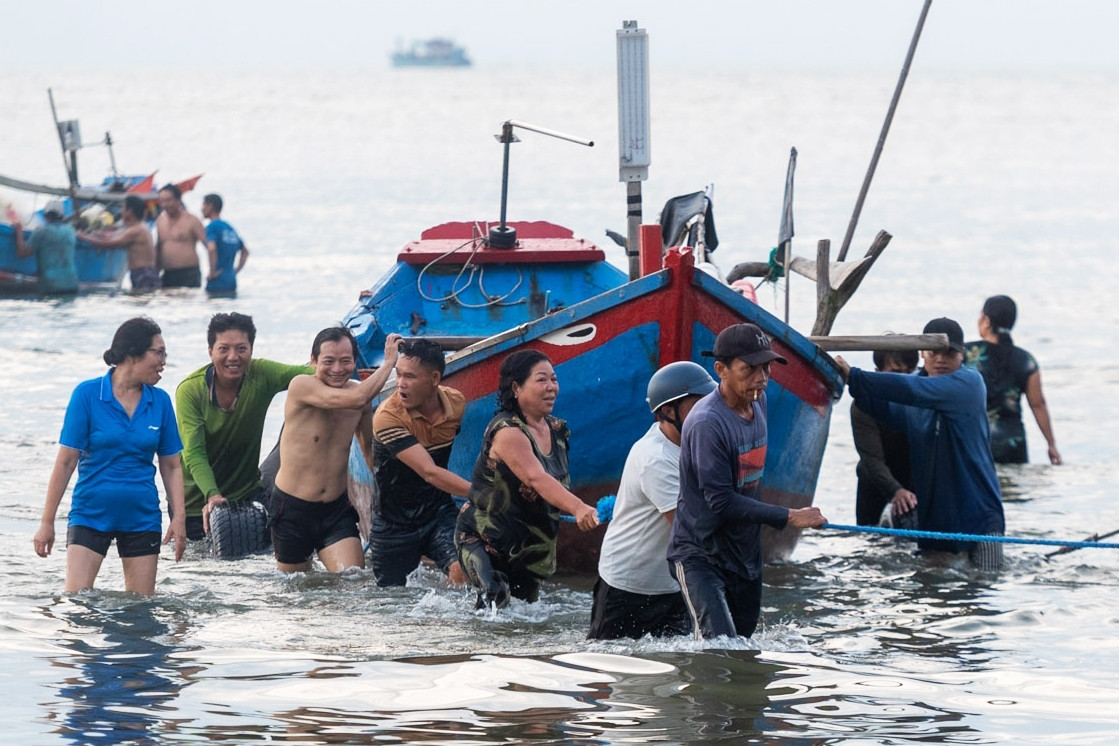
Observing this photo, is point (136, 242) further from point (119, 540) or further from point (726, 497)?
point (726, 497)

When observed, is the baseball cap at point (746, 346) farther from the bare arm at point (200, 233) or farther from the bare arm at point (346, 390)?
the bare arm at point (200, 233)

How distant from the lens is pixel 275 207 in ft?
149

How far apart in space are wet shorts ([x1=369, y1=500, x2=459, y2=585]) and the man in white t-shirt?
1500 mm

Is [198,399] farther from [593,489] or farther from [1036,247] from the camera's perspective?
[1036,247]

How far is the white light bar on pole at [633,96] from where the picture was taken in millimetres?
8586

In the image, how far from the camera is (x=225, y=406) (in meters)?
9.33

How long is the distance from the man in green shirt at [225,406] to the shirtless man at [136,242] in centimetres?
1480

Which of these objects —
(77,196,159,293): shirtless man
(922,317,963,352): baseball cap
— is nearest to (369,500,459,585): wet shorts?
(922,317,963,352): baseball cap

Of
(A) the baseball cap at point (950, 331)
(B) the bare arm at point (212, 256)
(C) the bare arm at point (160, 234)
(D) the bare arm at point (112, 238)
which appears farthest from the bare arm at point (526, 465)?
(D) the bare arm at point (112, 238)

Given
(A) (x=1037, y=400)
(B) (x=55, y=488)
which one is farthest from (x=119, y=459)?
(A) (x=1037, y=400)

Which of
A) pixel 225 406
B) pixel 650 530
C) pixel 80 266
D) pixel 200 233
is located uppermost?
pixel 200 233

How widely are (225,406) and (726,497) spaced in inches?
155

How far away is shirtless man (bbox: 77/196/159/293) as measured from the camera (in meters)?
23.5

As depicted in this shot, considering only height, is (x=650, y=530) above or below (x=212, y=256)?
below
